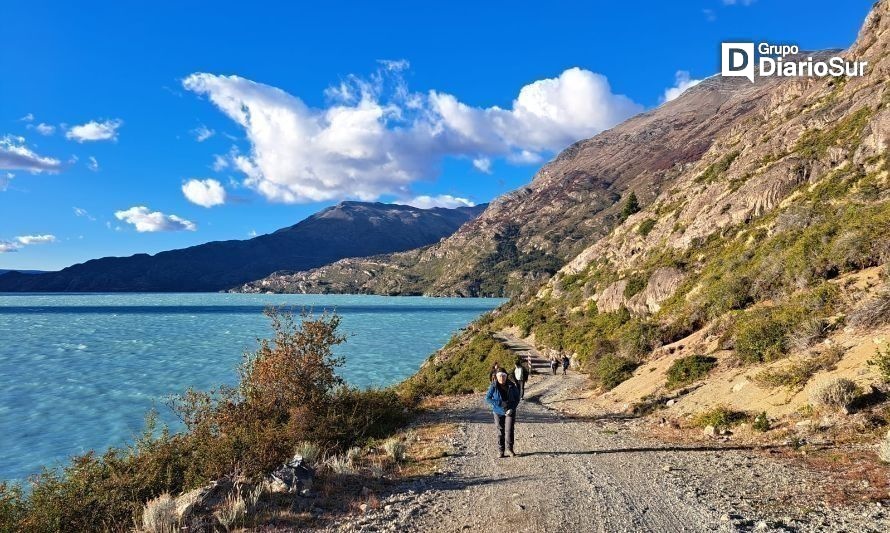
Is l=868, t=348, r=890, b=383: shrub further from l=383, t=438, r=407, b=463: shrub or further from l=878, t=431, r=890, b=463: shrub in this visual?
l=383, t=438, r=407, b=463: shrub

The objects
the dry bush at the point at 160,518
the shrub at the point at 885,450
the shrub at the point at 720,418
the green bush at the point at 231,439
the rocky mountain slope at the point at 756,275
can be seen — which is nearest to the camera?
the dry bush at the point at 160,518

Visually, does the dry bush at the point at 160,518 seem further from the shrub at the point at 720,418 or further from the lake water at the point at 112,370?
the shrub at the point at 720,418

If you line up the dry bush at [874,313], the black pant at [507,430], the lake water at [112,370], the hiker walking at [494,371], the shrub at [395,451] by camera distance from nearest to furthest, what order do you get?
the black pant at [507,430] < the shrub at [395,451] < the hiker walking at [494,371] < the dry bush at [874,313] < the lake water at [112,370]

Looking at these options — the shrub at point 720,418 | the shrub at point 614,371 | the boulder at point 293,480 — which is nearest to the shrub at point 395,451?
the boulder at point 293,480

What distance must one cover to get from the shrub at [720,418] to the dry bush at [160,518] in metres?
14.6

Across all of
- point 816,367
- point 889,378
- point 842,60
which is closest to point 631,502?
point 889,378

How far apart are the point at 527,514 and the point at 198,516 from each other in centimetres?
620

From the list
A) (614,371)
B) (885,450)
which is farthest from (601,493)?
(614,371)

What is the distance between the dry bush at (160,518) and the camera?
8367 millimetres

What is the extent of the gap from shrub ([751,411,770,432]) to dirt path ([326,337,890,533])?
1.47 metres

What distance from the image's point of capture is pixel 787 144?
145ft

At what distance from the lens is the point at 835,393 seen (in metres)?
12.5

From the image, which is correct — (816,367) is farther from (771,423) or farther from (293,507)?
(293,507)

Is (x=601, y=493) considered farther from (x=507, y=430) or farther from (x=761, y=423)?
(x=761, y=423)
